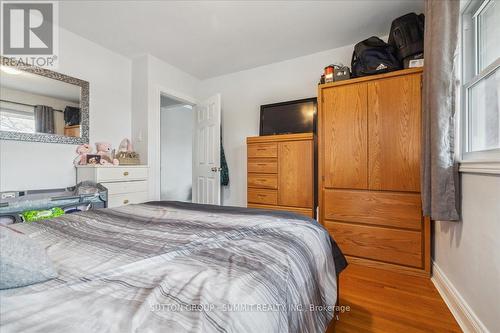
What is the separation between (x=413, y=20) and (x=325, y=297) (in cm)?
242

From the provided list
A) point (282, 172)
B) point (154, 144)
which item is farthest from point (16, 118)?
point (282, 172)

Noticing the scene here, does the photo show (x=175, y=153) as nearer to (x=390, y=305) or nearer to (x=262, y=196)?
(x=262, y=196)

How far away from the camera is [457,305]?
4.66 ft

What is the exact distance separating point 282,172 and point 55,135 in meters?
2.42

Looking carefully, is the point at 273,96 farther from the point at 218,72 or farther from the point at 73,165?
the point at 73,165

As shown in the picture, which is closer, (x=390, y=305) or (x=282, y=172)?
(x=390, y=305)

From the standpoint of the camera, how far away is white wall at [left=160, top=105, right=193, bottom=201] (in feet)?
16.3

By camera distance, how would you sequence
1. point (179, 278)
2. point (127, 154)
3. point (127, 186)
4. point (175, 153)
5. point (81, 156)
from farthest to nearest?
point (175, 153) < point (127, 154) < point (127, 186) < point (81, 156) < point (179, 278)

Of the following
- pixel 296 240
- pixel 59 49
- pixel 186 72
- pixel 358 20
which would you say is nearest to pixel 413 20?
pixel 358 20

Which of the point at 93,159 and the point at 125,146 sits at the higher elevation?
the point at 125,146

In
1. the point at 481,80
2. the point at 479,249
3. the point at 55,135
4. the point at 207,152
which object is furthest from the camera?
the point at 207,152

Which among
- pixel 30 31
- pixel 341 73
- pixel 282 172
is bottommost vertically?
pixel 282 172

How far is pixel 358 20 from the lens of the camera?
2281 mm

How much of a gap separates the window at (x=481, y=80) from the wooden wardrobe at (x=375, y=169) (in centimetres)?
42
